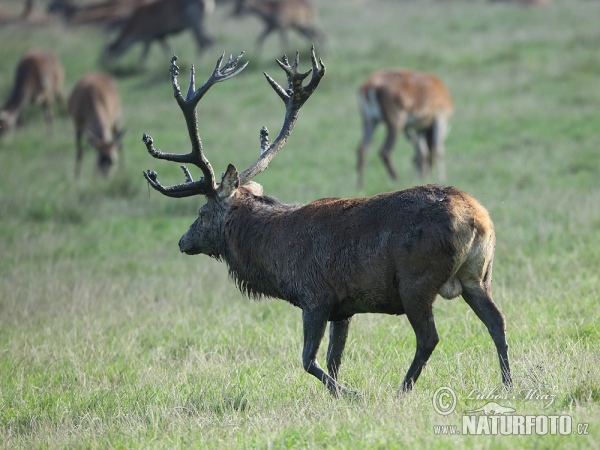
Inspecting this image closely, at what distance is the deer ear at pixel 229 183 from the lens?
643 cm

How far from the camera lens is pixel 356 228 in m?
5.63

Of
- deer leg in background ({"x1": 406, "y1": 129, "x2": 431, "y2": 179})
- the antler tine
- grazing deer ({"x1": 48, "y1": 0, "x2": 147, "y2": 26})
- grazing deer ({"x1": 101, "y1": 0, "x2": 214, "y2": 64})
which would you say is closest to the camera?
the antler tine

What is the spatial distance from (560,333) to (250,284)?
218cm

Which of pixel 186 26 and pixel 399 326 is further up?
pixel 186 26

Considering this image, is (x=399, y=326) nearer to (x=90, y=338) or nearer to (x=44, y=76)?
(x=90, y=338)

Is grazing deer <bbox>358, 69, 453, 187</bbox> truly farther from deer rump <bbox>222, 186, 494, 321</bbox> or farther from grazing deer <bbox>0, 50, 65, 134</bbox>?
deer rump <bbox>222, 186, 494, 321</bbox>

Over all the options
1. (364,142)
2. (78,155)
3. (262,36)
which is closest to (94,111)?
(78,155)

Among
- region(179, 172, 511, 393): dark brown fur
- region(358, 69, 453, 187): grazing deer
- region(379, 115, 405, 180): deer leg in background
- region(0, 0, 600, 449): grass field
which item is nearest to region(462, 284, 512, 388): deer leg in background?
region(179, 172, 511, 393): dark brown fur

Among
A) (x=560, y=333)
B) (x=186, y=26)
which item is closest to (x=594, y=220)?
(x=560, y=333)

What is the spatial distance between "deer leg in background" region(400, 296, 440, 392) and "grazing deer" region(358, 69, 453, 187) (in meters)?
9.93

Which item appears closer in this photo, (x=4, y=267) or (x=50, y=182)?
(x=4, y=267)

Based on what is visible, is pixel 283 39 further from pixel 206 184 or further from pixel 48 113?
pixel 206 184

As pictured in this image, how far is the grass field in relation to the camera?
513cm

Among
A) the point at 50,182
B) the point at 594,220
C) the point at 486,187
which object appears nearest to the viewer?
the point at 594,220
